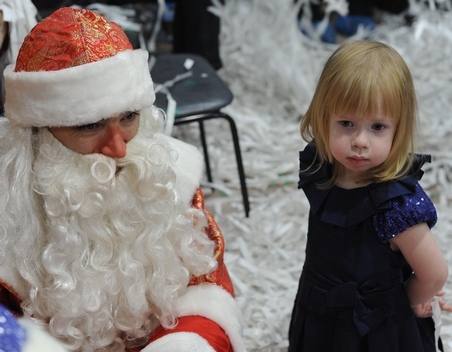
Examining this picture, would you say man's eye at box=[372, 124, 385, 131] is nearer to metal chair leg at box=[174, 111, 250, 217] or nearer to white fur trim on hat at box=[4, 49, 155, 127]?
white fur trim on hat at box=[4, 49, 155, 127]

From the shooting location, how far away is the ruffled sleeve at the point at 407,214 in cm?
141

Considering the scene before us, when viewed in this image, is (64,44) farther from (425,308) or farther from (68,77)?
(425,308)

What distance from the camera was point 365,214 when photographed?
1.45 meters

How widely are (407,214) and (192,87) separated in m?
1.06

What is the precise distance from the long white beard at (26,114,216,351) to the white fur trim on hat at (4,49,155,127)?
0.20 feet

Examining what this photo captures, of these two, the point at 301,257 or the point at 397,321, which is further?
the point at 301,257

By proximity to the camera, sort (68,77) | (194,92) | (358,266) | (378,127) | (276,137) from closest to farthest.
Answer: (68,77)
(378,127)
(358,266)
(194,92)
(276,137)

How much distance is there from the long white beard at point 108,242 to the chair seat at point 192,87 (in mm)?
788

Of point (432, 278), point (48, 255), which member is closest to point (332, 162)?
point (432, 278)

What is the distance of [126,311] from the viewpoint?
1431 mm

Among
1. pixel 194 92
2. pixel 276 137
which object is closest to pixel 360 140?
pixel 194 92

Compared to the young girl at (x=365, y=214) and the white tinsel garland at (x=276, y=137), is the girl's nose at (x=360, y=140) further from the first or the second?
the white tinsel garland at (x=276, y=137)

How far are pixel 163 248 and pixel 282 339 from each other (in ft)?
2.33

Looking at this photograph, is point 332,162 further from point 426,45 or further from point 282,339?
point 426,45
